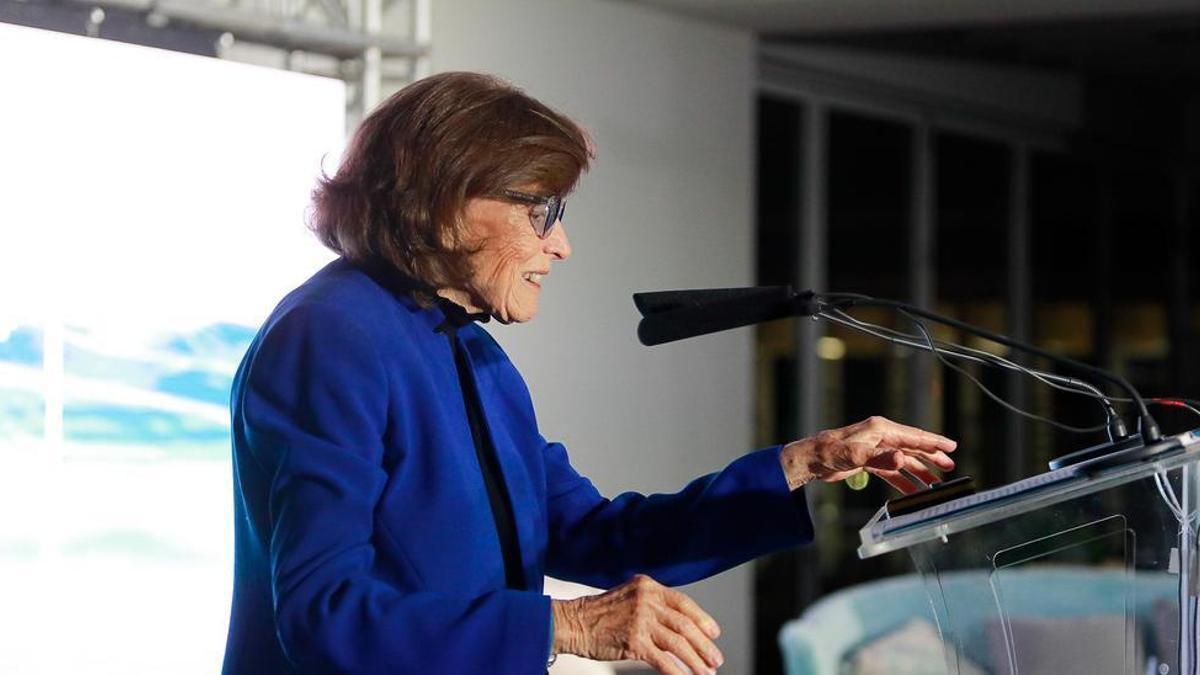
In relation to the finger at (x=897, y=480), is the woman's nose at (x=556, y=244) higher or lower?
higher

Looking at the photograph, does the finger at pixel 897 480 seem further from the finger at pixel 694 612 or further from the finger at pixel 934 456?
the finger at pixel 694 612

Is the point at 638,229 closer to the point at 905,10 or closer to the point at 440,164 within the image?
the point at 905,10

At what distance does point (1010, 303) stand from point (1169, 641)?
26.0 feet

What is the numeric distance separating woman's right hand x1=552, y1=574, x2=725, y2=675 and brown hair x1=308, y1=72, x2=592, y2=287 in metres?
0.42

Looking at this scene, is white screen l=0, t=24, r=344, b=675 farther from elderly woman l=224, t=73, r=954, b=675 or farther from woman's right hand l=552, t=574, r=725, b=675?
woman's right hand l=552, t=574, r=725, b=675

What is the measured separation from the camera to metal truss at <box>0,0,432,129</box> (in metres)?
4.10

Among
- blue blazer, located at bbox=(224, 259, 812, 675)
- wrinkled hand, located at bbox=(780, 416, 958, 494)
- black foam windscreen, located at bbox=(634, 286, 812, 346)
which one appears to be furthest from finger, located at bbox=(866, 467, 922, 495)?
blue blazer, located at bbox=(224, 259, 812, 675)

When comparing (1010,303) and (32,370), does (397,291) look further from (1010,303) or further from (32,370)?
(1010,303)

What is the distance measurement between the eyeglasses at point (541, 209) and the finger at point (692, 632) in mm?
475

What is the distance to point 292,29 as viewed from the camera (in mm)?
4480

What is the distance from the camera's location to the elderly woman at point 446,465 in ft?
4.40

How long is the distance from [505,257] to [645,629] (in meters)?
0.46

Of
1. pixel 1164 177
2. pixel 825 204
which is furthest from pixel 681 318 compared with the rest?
pixel 1164 177

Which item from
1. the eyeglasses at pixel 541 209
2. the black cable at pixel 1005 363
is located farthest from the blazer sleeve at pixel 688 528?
the eyeglasses at pixel 541 209
